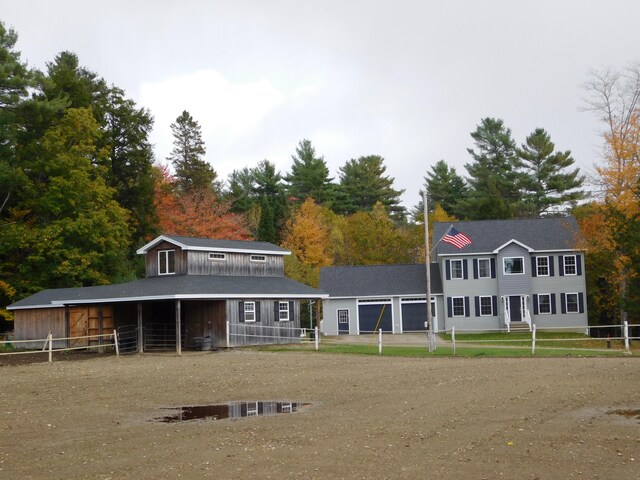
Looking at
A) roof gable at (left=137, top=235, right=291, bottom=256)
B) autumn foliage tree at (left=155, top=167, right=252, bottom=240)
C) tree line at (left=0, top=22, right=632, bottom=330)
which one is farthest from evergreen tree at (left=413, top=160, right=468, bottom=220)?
roof gable at (left=137, top=235, right=291, bottom=256)

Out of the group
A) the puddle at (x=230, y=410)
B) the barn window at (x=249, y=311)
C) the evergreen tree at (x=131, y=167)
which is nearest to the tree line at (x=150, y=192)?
the evergreen tree at (x=131, y=167)

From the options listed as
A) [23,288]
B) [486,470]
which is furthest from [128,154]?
[486,470]

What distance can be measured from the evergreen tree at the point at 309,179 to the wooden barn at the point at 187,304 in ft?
138

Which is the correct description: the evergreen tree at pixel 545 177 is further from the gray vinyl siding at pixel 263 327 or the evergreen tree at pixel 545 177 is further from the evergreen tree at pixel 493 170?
the gray vinyl siding at pixel 263 327

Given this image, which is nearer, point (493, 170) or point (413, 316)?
point (413, 316)

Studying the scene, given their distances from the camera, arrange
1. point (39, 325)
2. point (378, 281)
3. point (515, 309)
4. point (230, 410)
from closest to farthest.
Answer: point (230, 410) → point (39, 325) → point (515, 309) → point (378, 281)

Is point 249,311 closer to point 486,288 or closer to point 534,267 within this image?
point 486,288

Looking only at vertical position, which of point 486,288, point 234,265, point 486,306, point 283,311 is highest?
point 234,265

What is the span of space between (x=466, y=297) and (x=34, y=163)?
95.6ft

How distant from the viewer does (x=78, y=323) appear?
4394cm

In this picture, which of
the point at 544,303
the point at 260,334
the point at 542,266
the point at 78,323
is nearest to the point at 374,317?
the point at 544,303

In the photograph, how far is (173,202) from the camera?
7000 centimetres

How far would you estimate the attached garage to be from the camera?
5331 centimetres

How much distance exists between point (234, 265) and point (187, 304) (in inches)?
183
